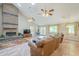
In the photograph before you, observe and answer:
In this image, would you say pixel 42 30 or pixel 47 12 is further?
pixel 42 30

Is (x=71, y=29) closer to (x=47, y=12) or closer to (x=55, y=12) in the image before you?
(x=55, y=12)

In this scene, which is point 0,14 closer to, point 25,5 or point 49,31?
point 25,5

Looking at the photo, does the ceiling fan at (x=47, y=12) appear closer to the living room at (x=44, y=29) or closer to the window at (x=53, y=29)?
the living room at (x=44, y=29)

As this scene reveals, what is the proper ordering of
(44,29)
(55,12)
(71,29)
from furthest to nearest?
A: (44,29) → (71,29) → (55,12)

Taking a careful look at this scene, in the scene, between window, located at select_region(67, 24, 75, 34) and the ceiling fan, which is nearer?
the ceiling fan

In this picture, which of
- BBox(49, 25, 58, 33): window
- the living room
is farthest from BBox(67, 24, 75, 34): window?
BBox(49, 25, 58, 33): window

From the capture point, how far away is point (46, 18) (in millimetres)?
3873

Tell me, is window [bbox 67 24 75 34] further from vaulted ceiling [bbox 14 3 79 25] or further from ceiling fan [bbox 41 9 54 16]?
ceiling fan [bbox 41 9 54 16]

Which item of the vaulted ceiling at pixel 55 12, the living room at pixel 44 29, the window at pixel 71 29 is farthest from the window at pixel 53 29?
the window at pixel 71 29

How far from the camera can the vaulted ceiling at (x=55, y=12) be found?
3389 mm

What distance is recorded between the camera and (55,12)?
3.59 m

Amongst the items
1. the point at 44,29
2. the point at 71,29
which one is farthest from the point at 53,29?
the point at 71,29

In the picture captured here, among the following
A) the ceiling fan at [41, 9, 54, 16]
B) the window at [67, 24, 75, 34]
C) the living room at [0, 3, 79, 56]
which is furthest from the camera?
the window at [67, 24, 75, 34]

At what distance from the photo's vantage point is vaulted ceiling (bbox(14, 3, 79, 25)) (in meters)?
3.39
